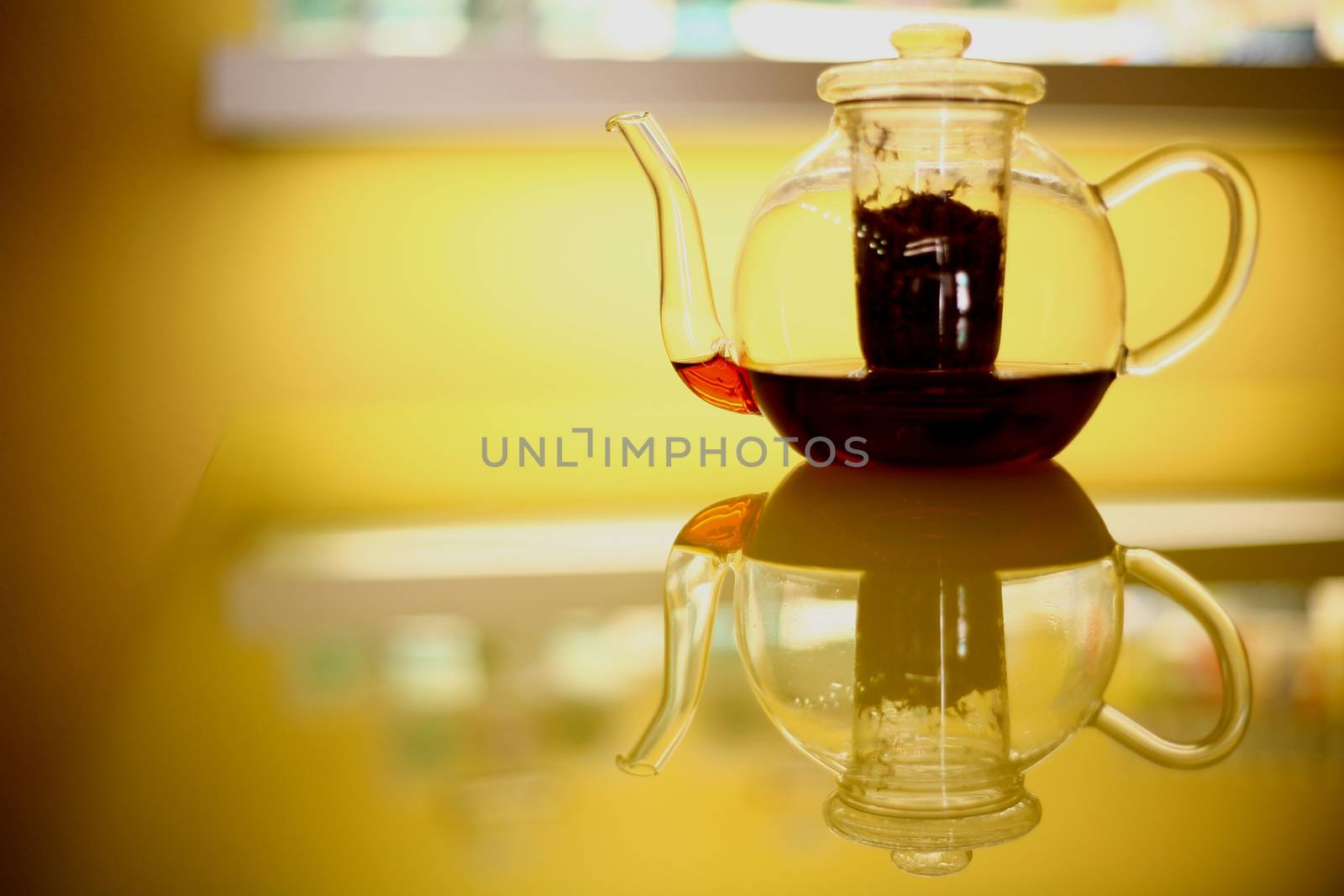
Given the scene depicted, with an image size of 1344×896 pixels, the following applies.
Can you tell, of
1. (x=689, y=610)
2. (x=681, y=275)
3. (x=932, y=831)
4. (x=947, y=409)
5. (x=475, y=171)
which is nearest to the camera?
(x=932, y=831)

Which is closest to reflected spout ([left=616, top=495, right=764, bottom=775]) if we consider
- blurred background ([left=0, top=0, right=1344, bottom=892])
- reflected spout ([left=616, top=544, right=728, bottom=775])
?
reflected spout ([left=616, top=544, right=728, bottom=775])

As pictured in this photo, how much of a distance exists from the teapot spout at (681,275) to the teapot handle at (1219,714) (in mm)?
264

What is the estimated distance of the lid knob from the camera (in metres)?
0.55

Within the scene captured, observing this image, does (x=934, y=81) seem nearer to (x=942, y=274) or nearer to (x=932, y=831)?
(x=942, y=274)

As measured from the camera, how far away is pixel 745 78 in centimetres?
127

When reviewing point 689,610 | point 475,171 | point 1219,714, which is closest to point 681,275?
point 689,610

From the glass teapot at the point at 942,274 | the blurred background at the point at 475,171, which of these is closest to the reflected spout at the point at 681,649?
the glass teapot at the point at 942,274

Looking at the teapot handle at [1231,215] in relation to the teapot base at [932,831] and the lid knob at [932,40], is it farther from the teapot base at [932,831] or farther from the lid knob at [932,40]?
the teapot base at [932,831]

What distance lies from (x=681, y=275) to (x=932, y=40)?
0.15m

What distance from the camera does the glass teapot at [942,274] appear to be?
0.51 meters

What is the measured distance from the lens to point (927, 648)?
33cm

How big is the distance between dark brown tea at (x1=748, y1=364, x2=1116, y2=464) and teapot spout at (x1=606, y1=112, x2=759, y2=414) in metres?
0.08

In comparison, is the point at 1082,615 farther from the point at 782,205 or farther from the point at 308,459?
the point at 308,459

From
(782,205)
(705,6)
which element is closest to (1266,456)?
(782,205)
